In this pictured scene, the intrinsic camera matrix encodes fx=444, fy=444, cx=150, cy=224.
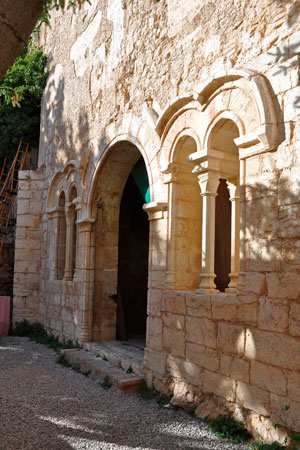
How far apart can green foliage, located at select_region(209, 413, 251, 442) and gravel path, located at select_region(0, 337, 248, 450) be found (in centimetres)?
7

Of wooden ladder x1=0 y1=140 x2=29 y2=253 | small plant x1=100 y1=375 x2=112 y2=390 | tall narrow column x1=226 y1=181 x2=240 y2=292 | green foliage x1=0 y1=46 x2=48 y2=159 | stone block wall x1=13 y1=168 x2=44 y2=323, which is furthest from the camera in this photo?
wooden ladder x1=0 y1=140 x2=29 y2=253

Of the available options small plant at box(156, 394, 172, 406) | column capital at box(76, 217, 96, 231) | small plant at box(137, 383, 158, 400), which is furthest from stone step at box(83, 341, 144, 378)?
column capital at box(76, 217, 96, 231)

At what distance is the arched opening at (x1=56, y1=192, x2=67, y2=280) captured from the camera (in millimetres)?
8070

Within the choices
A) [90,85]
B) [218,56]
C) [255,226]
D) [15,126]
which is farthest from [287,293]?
[15,126]

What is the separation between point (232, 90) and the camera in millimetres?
3971

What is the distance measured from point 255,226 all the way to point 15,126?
838cm

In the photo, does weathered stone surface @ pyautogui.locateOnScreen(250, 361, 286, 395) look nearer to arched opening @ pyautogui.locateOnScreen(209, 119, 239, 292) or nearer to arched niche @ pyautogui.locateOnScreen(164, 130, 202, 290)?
arched opening @ pyautogui.locateOnScreen(209, 119, 239, 292)

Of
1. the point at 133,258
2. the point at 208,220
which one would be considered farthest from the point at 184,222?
the point at 133,258

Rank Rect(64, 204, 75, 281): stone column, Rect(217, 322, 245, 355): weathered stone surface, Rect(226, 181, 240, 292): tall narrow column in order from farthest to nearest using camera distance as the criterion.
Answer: Rect(64, 204, 75, 281): stone column < Rect(226, 181, 240, 292): tall narrow column < Rect(217, 322, 245, 355): weathered stone surface

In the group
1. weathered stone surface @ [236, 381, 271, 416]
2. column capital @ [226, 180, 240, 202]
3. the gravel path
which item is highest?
column capital @ [226, 180, 240, 202]

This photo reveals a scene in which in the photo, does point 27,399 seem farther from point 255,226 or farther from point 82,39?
point 82,39

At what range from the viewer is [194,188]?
484 cm

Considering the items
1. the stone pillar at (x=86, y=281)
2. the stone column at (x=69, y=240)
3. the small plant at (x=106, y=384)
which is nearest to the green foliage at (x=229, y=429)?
the small plant at (x=106, y=384)

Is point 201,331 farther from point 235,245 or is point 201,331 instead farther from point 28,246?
point 28,246
